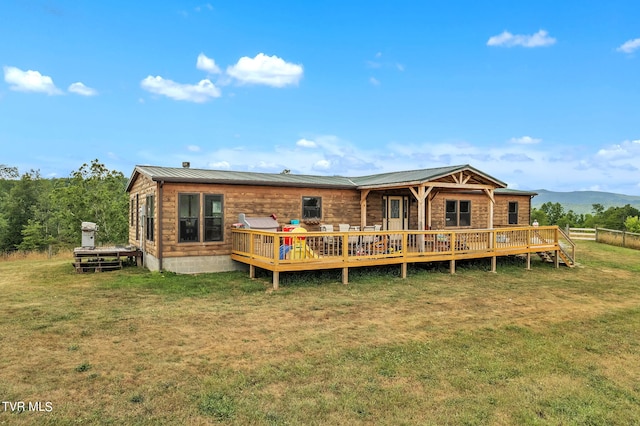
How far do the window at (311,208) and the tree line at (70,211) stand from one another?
52.1ft

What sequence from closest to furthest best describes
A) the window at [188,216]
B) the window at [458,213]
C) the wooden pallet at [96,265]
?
the window at [188,216]
the wooden pallet at [96,265]
the window at [458,213]

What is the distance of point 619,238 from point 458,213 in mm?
12166

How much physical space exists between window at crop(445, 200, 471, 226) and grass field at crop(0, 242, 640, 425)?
24.6 feet

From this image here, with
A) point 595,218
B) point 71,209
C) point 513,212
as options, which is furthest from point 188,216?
point 595,218

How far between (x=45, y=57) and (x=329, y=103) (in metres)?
18.8

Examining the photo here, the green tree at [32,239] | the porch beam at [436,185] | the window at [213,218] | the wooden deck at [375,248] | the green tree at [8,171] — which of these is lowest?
the green tree at [32,239]

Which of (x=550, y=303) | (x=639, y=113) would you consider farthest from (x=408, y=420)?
(x=639, y=113)

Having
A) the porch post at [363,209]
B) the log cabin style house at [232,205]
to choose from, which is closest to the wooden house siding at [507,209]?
the log cabin style house at [232,205]

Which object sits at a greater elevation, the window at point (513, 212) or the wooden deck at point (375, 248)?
the window at point (513, 212)

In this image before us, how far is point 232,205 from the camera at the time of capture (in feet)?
39.2

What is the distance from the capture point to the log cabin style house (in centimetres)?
1119

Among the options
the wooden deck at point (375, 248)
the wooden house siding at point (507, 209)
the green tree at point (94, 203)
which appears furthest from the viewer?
the green tree at point (94, 203)

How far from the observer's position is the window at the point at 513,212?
65.1 ft

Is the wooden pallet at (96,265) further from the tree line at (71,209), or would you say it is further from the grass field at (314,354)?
the tree line at (71,209)
